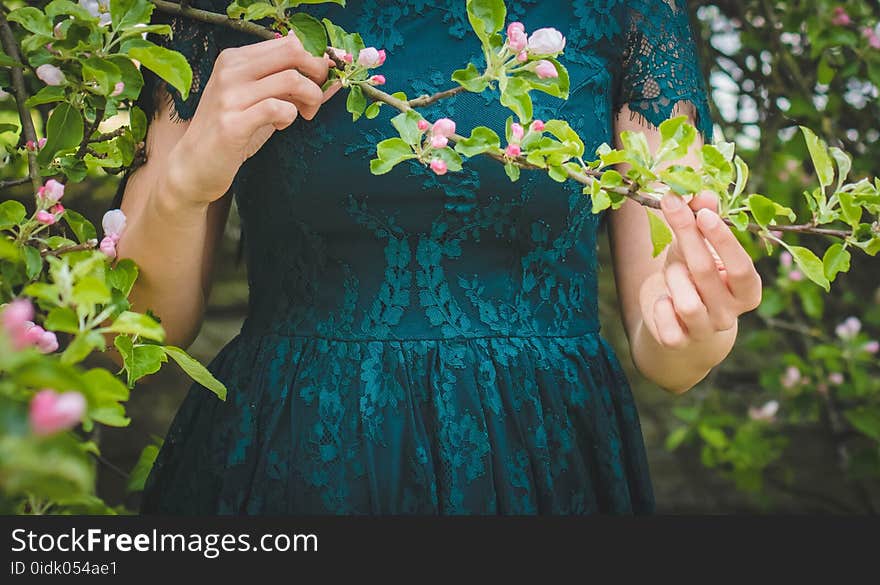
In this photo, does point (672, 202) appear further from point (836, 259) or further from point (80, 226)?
point (80, 226)

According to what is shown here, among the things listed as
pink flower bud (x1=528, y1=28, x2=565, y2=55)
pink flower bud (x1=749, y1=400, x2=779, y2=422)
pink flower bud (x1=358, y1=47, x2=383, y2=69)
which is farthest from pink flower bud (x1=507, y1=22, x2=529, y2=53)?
pink flower bud (x1=749, y1=400, x2=779, y2=422)

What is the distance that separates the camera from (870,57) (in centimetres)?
174

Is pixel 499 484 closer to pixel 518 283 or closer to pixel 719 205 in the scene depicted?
pixel 518 283

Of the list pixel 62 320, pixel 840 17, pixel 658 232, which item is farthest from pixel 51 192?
pixel 840 17

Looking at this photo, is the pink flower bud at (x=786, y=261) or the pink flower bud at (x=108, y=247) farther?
the pink flower bud at (x=786, y=261)

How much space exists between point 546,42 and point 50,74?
1.35 ft

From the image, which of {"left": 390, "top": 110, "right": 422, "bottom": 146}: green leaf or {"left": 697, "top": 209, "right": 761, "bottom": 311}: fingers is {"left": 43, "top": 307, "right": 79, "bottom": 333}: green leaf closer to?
{"left": 390, "top": 110, "right": 422, "bottom": 146}: green leaf

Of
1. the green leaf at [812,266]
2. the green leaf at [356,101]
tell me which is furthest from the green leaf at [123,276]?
the green leaf at [812,266]

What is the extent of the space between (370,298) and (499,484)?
25 cm

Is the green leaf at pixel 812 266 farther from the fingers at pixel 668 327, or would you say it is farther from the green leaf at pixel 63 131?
the green leaf at pixel 63 131

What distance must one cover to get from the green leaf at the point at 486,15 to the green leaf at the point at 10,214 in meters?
0.40

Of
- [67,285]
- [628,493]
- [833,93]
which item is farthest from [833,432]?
[67,285]

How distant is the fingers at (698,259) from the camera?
0.70m

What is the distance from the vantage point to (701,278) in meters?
0.76
